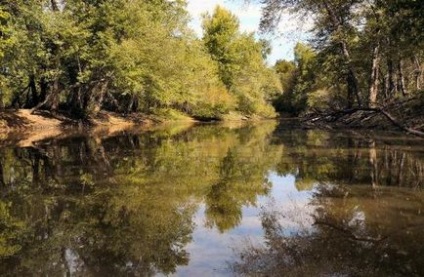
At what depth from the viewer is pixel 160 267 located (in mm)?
6270

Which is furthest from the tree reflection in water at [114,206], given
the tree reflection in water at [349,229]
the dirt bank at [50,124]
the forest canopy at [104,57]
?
the dirt bank at [50,124]

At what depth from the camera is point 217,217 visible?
8758 millimetres

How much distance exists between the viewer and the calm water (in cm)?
626

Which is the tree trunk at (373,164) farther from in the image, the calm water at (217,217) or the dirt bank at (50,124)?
the dirt bank at (50,124)

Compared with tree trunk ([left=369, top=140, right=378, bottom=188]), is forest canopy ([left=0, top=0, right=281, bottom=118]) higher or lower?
higher

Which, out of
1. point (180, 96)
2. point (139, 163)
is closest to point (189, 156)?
point (139, 163)

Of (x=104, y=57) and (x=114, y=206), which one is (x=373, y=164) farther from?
(x=104, y=57)

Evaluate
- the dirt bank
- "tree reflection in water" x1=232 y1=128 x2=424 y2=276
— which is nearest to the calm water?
"tree reflection in water" x1=232 y1=128 x2=424 y2=276

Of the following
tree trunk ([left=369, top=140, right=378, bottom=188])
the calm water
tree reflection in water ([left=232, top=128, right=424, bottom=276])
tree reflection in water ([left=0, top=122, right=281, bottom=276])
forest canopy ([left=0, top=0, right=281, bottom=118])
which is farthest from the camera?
forest canopy ([left=0, top=0, right=281, bottom=118])

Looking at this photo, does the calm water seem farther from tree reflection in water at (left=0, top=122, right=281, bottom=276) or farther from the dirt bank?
the dirt bank

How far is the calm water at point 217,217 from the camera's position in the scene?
20.5 ft

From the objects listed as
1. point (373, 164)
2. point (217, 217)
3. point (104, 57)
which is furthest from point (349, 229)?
point (104, 57)

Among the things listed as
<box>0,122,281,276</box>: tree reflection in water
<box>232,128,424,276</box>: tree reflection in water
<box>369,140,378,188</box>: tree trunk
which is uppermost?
<box>369,140,378,188</box>: tree trunk

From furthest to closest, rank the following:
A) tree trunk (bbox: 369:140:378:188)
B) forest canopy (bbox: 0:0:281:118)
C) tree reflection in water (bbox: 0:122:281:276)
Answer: forest canopy (bbox: 0:0:281:118), tree trunk (bbox: 369:140:378:188), tree reflection in water (bbox: 0:122:281:276)
